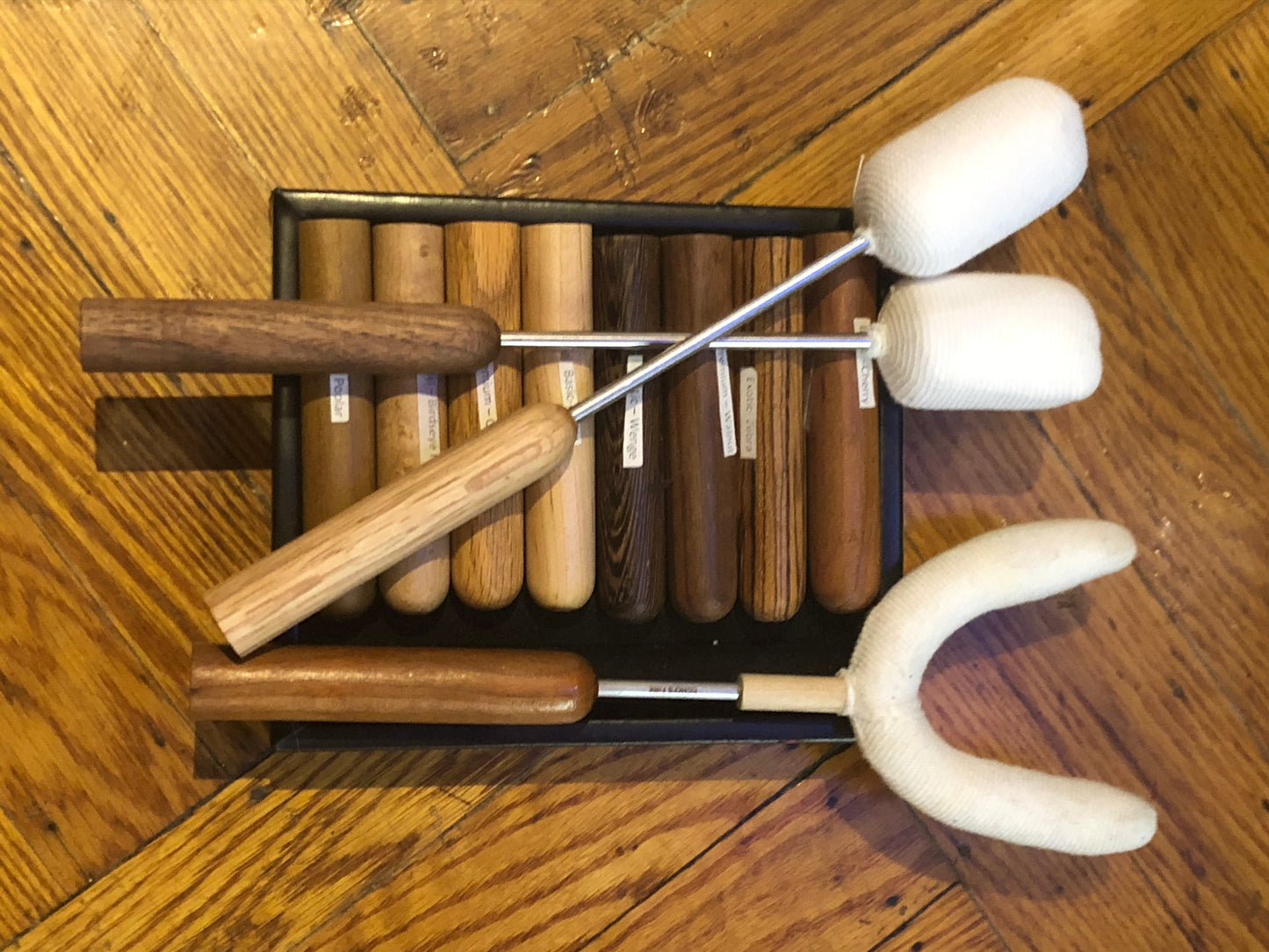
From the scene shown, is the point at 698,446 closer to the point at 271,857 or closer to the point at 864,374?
the point at 864,374

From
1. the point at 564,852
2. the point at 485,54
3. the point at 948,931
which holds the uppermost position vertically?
the point at 485,54

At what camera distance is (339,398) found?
495mm

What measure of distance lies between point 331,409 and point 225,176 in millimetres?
192

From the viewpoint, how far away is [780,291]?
508 millimetres

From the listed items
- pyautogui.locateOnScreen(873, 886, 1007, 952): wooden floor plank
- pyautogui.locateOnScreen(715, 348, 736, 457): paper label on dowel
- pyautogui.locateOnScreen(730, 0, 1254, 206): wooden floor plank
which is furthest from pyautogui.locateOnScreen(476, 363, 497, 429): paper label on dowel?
pyautogui.locateOnScreen(873, 886, 1007, 952): wooden floor plank

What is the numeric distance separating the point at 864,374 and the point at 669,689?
0.21 metres

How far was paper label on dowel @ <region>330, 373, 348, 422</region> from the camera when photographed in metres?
0.49

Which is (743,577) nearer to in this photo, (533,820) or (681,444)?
(681,444)

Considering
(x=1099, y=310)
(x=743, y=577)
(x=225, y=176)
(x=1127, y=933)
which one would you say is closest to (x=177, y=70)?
A: (x=225, y=176)

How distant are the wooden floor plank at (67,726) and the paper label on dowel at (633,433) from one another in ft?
1.06

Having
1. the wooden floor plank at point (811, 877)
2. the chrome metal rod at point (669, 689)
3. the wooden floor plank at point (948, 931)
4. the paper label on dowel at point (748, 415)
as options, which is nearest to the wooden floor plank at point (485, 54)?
the paper label on dowel at point (748, 415)

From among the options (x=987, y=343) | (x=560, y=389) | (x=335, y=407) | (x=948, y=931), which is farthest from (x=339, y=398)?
(x=948, y=931)

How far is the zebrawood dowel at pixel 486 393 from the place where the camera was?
19.8 inches

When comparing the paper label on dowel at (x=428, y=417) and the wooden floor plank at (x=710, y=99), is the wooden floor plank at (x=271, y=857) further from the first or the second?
the wooden floor plank at (x=710, y=99)
